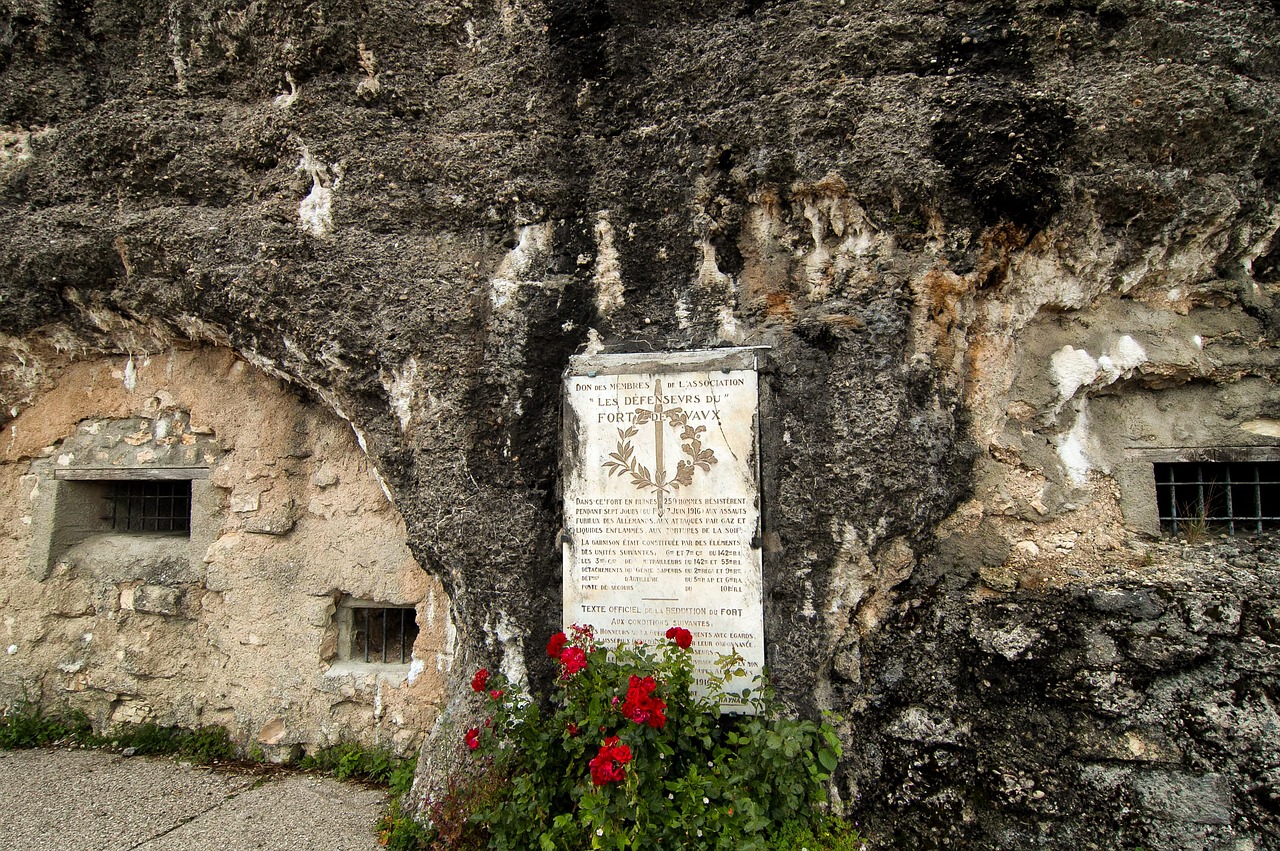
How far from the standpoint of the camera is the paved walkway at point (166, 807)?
9.56 feet

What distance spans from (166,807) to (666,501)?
2.68m

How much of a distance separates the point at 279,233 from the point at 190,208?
1.98 ft

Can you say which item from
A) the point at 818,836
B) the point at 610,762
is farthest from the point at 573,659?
the point at 818,836

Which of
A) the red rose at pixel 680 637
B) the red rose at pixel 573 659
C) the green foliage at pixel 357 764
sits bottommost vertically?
the green foliage at pixel 357 764

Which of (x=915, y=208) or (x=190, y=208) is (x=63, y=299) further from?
(x=915, y=208)

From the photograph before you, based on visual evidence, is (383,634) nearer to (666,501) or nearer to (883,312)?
(666,501)

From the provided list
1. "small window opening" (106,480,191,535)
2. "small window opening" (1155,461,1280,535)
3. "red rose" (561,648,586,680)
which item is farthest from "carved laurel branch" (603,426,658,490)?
"small window opening" (106,480,191,535)

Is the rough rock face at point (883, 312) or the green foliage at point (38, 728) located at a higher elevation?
the rough rock face at point (883, 312)

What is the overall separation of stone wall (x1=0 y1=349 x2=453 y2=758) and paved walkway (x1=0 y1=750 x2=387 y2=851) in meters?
0.28

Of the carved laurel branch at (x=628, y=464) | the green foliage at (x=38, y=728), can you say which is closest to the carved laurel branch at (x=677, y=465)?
the carved laurel branch at (x=628, y=464)

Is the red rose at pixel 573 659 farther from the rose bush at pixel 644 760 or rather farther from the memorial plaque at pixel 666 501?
the memorial plaque at pixel 666 501

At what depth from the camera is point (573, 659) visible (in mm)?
2396

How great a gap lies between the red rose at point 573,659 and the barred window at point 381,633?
5.49 feet

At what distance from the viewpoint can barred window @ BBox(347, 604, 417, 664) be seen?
380 cm
